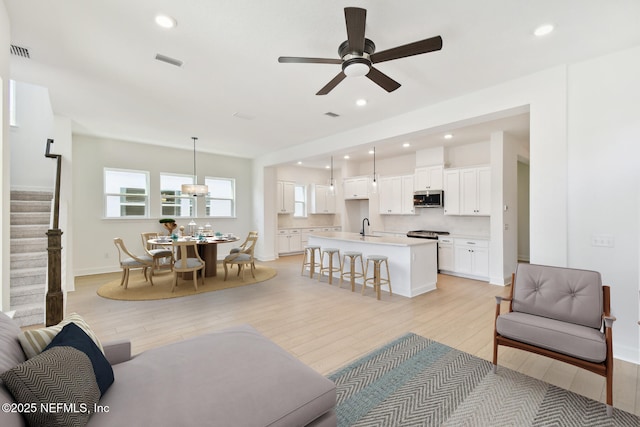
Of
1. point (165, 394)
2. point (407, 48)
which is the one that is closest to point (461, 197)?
point (407, 48)

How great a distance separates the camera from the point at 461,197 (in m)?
6.12

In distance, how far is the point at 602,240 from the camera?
2867mm

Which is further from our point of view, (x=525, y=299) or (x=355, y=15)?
(x=525, y=299)

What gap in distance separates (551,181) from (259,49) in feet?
11.2

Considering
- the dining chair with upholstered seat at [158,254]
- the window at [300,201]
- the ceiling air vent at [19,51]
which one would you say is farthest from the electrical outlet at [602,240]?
the window at [300,201]

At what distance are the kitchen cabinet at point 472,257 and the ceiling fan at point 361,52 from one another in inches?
167

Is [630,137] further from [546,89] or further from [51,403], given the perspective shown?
[51,403]

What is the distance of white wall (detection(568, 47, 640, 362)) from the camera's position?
272cm

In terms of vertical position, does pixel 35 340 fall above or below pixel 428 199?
below

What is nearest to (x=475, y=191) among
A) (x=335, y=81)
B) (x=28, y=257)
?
(x=335, y=81)

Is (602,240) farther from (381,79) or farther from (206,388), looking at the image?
(206,388)

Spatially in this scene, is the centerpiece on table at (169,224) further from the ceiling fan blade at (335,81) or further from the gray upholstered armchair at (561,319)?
the gray upholstered armchair at (561,319)

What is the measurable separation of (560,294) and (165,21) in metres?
4.18

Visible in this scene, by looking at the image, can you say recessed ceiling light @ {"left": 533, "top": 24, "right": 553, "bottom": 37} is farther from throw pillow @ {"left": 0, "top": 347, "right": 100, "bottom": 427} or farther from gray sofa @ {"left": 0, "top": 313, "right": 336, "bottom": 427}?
throw pillow @ {"left": 0, "top": 347, "right": 100, "bottom": 427}
